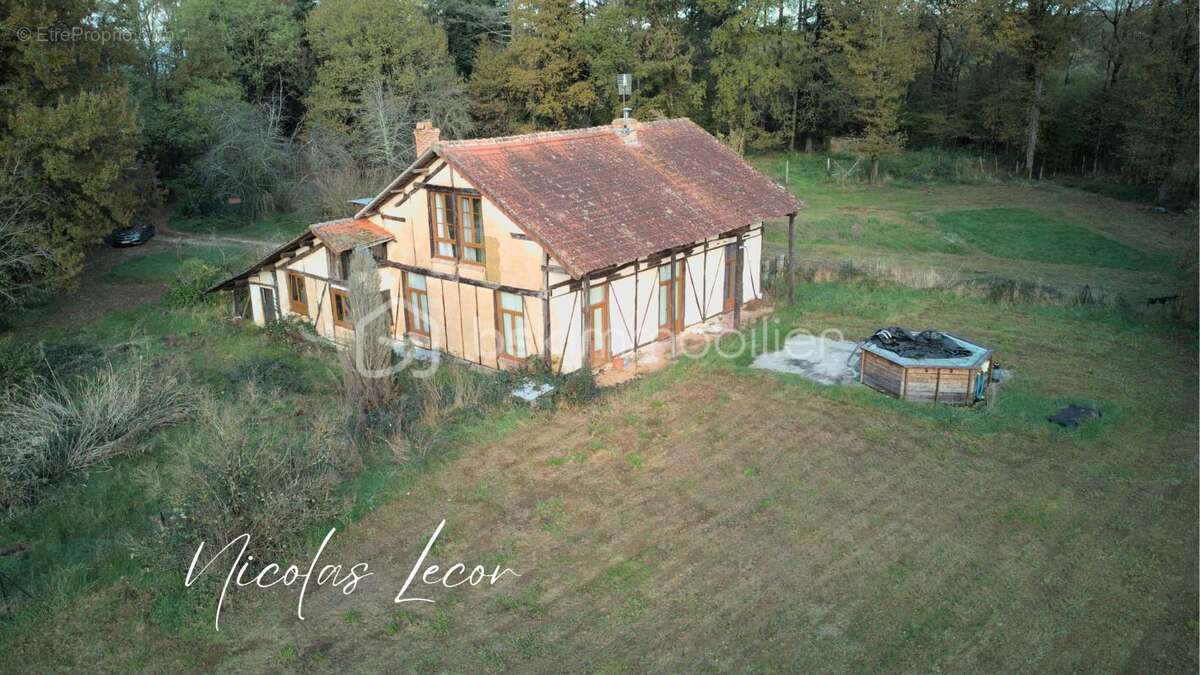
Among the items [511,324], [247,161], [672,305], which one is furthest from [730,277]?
[247,161]

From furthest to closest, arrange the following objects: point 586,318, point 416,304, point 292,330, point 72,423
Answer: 1. point 292,330
2. point 416,304
3. point 586,318
4. point 72,423

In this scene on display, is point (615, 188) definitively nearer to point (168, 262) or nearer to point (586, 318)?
point (586, 318)

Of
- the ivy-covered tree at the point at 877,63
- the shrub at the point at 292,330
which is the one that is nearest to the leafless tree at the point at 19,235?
the shrub at the point at 292,330

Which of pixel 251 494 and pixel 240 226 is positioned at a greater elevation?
pixel 251 494

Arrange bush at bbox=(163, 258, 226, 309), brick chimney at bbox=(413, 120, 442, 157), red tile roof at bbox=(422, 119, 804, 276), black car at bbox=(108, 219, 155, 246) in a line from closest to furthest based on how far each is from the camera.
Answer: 1. red tile roof at bbox=(422, 119, 804, 276)
2. brick chimney at bbox=(413, 120, 442, 157)
3. bush at bbox=(163, 258, 226, 309)
4. black car at bbox=(108, 219, 155, 246)

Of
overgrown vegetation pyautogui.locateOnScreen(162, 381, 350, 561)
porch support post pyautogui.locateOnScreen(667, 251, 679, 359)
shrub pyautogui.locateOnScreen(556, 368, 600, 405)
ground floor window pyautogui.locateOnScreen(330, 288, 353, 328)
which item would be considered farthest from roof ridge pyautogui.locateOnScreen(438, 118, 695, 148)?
overgrown vegetation pyautogui.locateOnScreen(162, 381, 350, 561)
